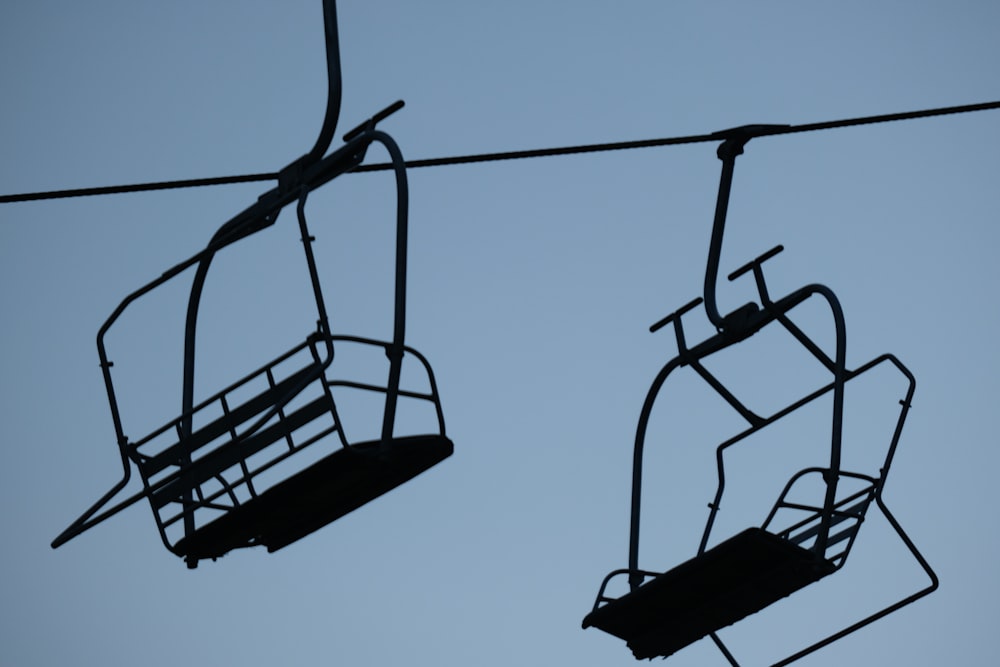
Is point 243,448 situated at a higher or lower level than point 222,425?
lower

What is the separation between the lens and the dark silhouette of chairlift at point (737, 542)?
8008mm

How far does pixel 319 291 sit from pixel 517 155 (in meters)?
2.70

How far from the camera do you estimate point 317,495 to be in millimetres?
7418

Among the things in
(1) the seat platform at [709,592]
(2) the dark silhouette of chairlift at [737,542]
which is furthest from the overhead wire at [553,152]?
(1) the seat platform at [709,592]

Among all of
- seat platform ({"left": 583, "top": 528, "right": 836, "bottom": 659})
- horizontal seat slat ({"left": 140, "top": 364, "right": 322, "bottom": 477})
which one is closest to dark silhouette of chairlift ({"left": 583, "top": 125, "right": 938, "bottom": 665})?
seat platform ({"left": 583, "top": 528, "right": 836, "bottom": 659})

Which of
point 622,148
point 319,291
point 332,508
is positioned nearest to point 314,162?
point 319,291

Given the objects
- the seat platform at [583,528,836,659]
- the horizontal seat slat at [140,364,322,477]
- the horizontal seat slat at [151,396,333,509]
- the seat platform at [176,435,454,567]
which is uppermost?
the horizontal seat slat at [140,364,322,477]

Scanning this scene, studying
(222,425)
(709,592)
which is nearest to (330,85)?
(222,425)

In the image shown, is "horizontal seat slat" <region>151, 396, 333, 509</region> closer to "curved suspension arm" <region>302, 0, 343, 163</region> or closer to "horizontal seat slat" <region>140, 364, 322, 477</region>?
"horizontal seat slat" <region>140, 364, 322, 477</region>

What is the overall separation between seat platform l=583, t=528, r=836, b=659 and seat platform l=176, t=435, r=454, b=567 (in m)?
1.31

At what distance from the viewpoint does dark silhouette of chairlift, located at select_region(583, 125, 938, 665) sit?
801 cm

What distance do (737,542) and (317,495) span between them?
5.97ft

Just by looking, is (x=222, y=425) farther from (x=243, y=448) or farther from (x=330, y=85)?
(x=330, y=85)

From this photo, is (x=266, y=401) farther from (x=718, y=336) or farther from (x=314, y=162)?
(x=718, y=336)
